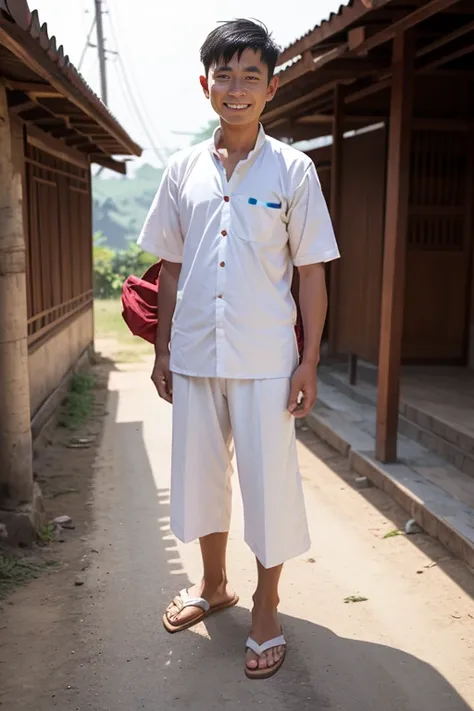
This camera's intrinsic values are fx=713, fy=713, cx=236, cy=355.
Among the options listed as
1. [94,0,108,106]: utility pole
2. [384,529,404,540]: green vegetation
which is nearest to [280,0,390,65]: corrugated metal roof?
[384,529,404,540]: green vegetation

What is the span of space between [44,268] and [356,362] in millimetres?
3378

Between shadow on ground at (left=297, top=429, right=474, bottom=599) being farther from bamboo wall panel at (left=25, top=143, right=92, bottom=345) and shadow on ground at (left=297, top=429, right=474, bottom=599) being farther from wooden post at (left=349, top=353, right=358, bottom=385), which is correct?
bamboo wall panel at (left=25, top=143, right=92, bottom=345)

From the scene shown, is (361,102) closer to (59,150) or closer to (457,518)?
(59,150)

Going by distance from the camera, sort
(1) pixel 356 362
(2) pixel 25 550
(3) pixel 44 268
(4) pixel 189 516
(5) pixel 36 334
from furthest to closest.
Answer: (1) pixel 356 362, (3) pixel 44 268, (5) pixel 36 334, (2) pixel 25 550, (4) pixel 189 516

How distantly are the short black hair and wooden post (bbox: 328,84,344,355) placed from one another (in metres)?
5.20

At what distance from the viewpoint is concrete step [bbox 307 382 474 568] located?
13.6 ft

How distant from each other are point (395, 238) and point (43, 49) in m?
2.66

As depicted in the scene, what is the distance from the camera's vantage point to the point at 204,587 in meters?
3.40

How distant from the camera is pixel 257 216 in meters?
2.72

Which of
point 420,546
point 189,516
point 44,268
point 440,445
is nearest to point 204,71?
point 189,516

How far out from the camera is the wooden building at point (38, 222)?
3980 millimetres

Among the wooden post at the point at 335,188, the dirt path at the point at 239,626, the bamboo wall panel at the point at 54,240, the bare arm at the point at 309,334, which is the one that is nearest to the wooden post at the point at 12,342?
the dirt path at the point at 239,626

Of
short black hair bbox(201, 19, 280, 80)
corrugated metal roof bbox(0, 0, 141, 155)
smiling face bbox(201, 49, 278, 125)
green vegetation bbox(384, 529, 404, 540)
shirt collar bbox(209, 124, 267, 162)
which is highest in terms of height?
corrugated metal roof bbox(0, 0, 141, 155)

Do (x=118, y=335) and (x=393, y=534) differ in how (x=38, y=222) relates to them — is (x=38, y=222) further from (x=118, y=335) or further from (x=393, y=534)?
(x=118, y=335)
